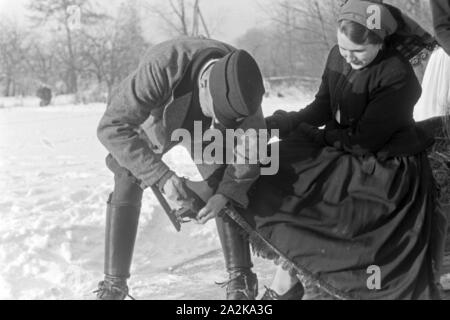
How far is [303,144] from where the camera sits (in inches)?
88.7

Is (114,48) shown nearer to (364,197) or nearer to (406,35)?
(406,35)

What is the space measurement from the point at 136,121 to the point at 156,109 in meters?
0.11

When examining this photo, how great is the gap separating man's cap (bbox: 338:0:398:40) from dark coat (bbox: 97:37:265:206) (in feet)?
1.64

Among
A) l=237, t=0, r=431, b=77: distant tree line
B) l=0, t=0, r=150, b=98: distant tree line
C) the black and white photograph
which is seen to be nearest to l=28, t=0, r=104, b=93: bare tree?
l=0, t=0, r=150, b=98: distant tree line

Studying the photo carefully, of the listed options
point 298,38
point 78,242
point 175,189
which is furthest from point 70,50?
point 175,189

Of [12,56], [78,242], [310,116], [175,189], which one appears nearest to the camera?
[175,189]

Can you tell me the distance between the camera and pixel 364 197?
80.2 inches

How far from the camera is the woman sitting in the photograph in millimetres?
2002

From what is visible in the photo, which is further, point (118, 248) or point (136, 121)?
point (118, 248)

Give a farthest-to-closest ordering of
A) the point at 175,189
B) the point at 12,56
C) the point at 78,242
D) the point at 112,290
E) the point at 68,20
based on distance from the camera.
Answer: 1. the point at 12,56
2. the point at 68,20
3. the point at 78,242
4. the point at 112,290
5. the point at 175,189

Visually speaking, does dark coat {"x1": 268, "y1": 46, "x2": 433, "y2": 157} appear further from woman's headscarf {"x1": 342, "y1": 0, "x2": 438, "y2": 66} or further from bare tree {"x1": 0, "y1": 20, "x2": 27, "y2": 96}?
bare tree {"x1": 0, "y1": 20, "x2": 27, "y2": 96}

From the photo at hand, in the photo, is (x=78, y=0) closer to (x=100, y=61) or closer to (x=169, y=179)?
(x=100, y=61)
